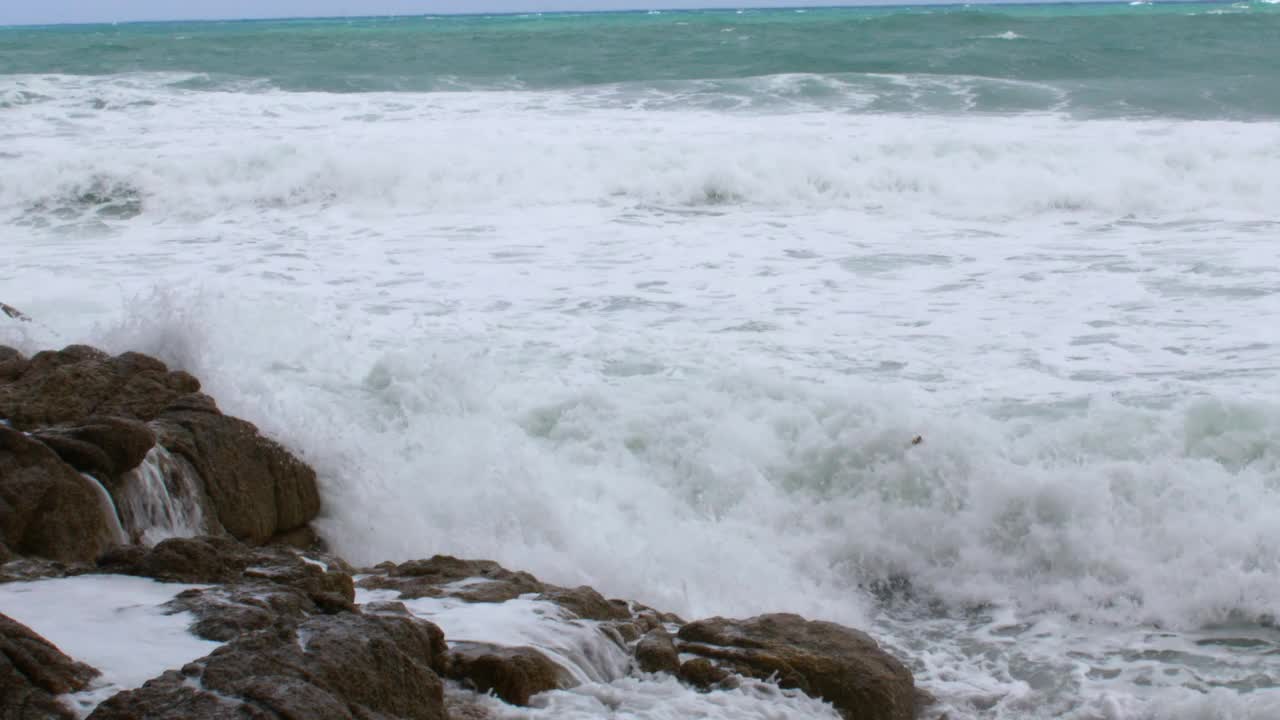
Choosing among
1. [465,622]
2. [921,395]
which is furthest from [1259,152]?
[465,622]

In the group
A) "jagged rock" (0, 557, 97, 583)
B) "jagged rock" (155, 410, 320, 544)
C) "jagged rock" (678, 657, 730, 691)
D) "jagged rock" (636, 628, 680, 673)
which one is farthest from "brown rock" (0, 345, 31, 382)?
"jagged rock" (678, 657, 730, 691)

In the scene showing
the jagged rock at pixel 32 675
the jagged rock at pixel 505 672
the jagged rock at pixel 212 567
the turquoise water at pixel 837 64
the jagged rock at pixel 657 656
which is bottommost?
the jagged rock at pixel 657 656

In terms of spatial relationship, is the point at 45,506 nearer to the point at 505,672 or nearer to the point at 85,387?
the point at 85,387

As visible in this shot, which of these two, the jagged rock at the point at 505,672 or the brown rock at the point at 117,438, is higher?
the brown rock at the point at 117,438

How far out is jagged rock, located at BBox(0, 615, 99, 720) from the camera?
2.42 metres

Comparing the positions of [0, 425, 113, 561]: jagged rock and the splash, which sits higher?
[0, 425, 113, 561]: jagged rock

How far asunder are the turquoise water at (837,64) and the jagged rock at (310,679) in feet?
54.5

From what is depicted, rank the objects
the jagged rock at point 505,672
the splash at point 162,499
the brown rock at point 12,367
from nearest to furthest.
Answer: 1. the jagged rock at point 505,672
2. the splash at point 162,499
3. the brown rock at point 12,367

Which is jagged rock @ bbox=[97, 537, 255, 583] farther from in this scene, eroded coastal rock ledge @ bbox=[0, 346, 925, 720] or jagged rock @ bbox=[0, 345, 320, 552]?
jagged rock @ bbox=[0, 345, 320, 552]

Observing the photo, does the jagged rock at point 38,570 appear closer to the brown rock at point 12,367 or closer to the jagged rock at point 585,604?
the jagged rock at point 585,604

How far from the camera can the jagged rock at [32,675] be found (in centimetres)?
242

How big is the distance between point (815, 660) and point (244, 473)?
103 inches

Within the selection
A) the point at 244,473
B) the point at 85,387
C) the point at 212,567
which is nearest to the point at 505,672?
the point at 212,567

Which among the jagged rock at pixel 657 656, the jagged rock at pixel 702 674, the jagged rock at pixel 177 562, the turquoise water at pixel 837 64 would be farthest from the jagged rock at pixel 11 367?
the turquoise water at pixel 837 64
